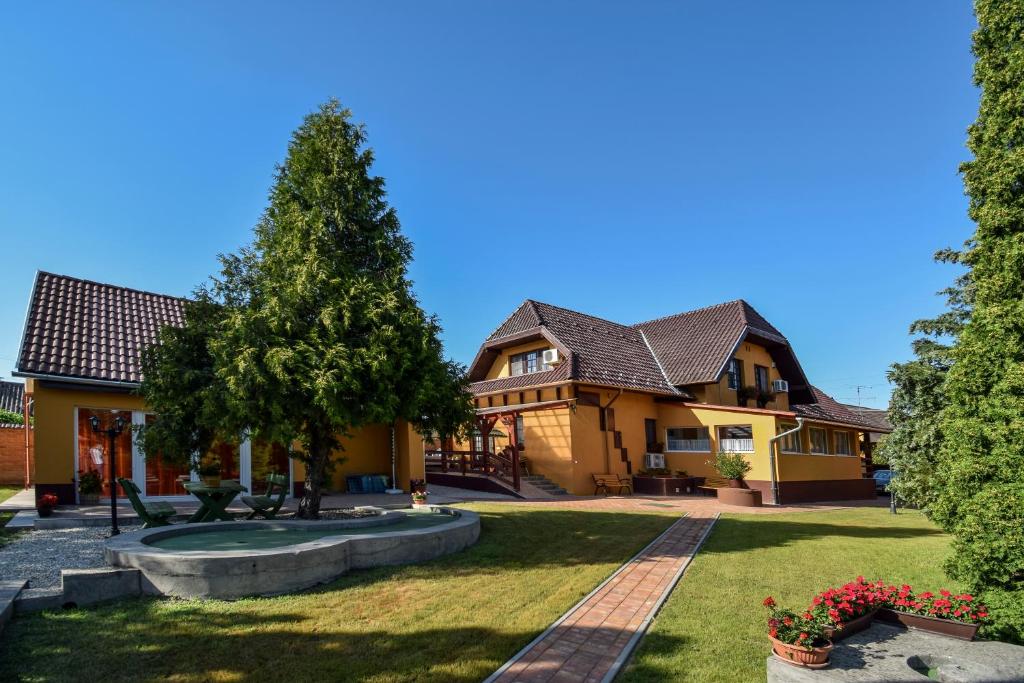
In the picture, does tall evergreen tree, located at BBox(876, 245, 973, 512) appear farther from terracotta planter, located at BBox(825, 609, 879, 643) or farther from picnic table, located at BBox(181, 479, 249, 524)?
picnic table, located at BBox(181, 479, 249, 524)

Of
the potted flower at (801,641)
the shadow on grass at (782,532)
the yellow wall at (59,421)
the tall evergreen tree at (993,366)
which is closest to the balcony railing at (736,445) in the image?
the shadow on grass at (782,532)

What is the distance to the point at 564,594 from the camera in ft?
22.2

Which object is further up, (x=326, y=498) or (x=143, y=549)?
(x=143, y=549)

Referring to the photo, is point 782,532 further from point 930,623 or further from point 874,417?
point 874,417

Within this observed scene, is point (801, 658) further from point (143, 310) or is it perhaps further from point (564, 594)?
point (143, 310)

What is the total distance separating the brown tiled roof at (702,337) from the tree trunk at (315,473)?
17.3 m

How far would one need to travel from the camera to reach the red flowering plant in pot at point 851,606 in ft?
15.5

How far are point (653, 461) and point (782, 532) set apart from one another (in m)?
11.5

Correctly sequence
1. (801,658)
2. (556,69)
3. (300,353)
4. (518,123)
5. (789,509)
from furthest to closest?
(789,509) → (518,123) → (556,69) → (300,353) → (801,658)

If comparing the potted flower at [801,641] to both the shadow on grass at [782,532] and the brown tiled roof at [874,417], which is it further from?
the brown tiled roof at [874,417]

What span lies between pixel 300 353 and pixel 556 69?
8.64 meters

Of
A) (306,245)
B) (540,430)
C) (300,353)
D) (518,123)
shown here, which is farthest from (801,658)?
(540,430)

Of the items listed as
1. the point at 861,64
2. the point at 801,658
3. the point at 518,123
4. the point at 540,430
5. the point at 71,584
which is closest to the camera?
the point at 801,658

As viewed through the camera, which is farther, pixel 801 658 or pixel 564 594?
pixel 564 594
